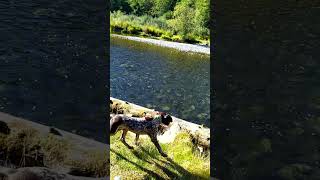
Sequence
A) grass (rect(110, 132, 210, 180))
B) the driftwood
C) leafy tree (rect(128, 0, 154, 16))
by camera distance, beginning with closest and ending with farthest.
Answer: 1. grass (rect(110, 132, 210, 180))
2. the driftwood
3. leafy tree (rect(128, 0, 154, 16))

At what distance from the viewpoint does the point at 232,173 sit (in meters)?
3.82

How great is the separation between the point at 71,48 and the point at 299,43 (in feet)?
5.71

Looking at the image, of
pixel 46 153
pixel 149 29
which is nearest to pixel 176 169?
pixel 46 153

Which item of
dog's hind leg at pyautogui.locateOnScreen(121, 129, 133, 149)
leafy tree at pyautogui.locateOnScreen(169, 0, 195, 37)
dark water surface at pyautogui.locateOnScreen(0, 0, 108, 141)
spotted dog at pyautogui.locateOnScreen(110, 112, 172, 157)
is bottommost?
dog's hind leg at pyautogui.locateOnScreen(121, 129, 133, 149)

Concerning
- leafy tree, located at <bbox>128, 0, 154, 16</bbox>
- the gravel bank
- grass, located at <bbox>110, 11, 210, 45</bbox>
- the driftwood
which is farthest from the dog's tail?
leafy tree, located at <bbox>128, 0, 154, 16</bbox>

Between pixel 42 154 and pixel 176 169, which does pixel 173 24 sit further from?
pixel 42 154

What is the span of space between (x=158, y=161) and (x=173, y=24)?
61.9ft

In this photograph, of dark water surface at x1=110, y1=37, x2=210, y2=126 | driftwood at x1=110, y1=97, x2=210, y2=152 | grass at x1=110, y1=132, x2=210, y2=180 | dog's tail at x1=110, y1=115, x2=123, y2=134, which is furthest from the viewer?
dark water surface at x1=110, y1=37, x2=210, y2=126

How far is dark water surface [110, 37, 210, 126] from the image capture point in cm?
1048

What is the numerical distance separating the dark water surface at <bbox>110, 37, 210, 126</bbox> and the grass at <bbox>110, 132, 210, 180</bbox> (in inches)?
114

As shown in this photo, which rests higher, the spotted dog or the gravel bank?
the spotted dog

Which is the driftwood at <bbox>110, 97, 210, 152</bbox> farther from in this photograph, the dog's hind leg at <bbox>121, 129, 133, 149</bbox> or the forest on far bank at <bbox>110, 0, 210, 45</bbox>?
the forest on far bank at <bbox>110, 0, 210, 45</bbox>

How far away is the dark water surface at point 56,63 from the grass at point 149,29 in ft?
62.6

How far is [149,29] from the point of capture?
24156mm
